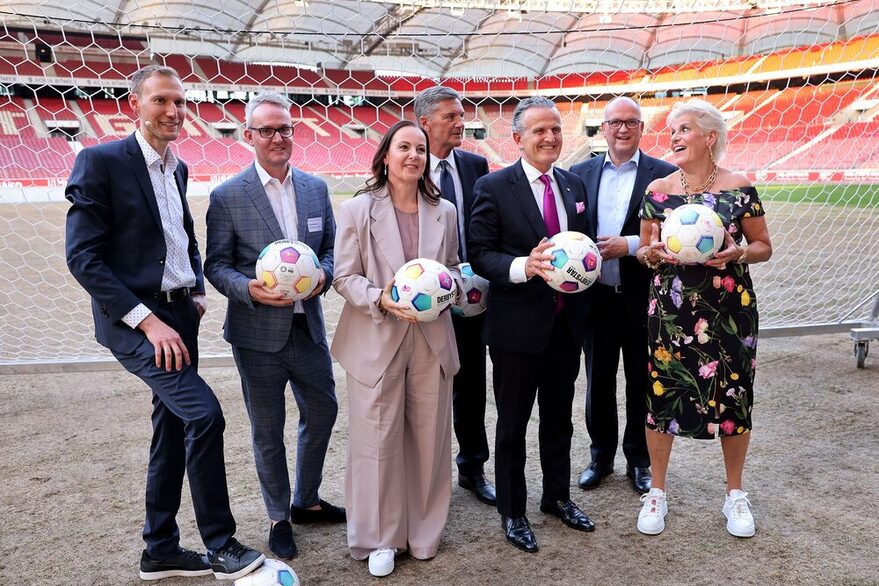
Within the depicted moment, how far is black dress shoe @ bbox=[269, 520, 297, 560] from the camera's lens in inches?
109

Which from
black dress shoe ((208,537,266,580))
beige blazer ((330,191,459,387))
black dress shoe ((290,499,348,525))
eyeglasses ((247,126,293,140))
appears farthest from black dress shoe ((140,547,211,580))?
eyeglasses ((247,126,293,140))

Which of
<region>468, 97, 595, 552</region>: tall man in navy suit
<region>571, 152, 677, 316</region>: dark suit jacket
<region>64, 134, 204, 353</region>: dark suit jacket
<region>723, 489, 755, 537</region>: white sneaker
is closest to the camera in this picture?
<region>64, 134, 204, 353</region>: dark suit jacket

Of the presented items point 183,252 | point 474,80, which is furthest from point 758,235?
point 474,80

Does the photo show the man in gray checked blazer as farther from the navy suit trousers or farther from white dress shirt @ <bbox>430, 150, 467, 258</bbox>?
white dress shirt @ <bbox>430, 150, 467, 258</bbox>

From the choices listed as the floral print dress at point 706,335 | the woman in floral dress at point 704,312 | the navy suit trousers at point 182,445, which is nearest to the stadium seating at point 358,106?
the woman in floral dress at point 704,312

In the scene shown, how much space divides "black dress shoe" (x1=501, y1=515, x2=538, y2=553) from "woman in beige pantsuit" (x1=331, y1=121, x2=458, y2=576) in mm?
302

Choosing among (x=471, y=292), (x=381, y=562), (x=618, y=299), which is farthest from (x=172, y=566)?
(x=618, y=299)

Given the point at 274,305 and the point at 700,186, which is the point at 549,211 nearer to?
the point at 700,186

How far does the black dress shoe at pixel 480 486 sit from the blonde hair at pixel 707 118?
194cm

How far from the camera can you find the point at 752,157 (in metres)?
13.1

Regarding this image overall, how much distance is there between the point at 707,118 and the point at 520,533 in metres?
2.00

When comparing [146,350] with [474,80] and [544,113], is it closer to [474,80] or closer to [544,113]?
[544,113]

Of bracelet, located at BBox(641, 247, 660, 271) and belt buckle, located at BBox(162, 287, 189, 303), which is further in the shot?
bracelet, located at BBox(641, 247, 660, 271)

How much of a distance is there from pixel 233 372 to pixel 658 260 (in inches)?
150
